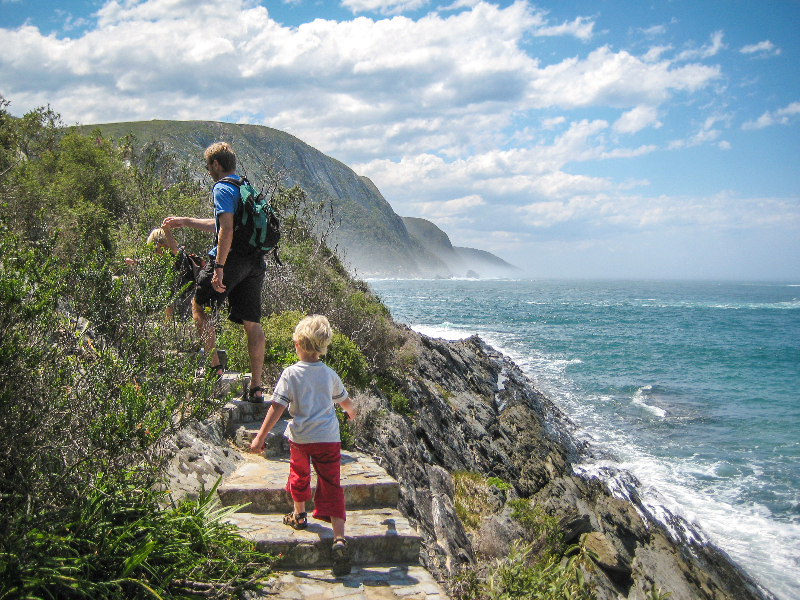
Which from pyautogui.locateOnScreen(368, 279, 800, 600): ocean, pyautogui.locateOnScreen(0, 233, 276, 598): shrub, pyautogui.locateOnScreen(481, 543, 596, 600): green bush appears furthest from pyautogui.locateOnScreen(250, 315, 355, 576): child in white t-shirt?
pyautogui.locateOnScreen(368, 279, 800, 600): ocean

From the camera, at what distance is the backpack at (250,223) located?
5.36 meters

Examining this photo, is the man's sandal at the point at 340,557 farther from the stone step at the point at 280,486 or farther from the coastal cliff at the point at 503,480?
the coastal cliff at the point at 503,480

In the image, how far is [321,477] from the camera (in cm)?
421

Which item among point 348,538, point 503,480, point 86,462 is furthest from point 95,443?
point 503,480

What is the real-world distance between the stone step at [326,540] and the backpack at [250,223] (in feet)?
8.02

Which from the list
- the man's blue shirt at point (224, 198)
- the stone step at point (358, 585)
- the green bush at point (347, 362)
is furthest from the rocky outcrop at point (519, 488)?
the man's blue shirt at point (224, 198)

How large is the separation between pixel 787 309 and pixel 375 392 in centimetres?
8562

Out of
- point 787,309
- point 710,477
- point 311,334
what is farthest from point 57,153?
point 787,309

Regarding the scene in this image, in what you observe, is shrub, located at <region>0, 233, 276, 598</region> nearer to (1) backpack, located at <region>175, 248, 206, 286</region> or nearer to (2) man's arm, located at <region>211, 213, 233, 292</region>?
(2) man's arm, located at <region>211, 213, 233, 292</region>

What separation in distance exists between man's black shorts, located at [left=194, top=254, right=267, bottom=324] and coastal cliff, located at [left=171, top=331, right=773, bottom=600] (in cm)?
119

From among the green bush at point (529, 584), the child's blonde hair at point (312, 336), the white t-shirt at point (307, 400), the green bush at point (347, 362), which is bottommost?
the green bush at point (529, 584)

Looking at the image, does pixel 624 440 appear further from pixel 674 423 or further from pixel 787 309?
pixel 787 309

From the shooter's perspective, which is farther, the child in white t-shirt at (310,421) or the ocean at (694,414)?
the ocean at (694,414)

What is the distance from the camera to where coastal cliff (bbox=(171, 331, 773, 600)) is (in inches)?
277
